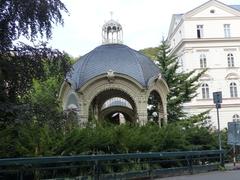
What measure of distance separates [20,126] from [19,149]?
1.09 m

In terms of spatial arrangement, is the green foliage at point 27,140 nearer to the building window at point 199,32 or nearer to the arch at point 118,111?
the arch at point 118,111

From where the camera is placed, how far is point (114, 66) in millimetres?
31938

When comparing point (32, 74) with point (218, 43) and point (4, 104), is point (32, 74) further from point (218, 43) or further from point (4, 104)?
point (218, 43)

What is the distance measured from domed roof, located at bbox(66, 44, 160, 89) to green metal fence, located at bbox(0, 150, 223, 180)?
391 inches

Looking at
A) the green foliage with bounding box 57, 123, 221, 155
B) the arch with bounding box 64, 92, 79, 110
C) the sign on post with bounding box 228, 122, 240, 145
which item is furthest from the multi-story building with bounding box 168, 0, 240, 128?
the green foliage with bounding box 57, 123, 221, 155

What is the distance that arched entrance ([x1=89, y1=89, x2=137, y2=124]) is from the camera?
35.8m

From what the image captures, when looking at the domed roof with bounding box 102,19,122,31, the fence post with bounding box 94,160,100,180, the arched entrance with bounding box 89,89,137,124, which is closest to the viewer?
the fence post with bounding box 94,160,100,180

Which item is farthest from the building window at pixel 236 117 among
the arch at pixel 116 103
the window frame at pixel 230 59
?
the arch at pixel 116 103

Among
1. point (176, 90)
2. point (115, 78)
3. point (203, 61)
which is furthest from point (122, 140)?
point (203, 61)

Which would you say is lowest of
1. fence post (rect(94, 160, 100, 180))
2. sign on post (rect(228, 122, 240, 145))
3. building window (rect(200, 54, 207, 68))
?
fence post (rect(94, 160, 100, 180))

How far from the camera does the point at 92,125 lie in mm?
22344

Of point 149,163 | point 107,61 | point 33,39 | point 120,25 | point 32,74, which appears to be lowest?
point 149,163

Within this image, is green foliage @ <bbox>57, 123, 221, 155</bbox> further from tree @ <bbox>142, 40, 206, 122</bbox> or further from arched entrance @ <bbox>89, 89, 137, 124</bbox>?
tree @ <bbox>142, 40, 206, 122</bbox>

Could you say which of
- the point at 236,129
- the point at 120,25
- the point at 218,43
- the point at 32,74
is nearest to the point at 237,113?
the point at 218,43
